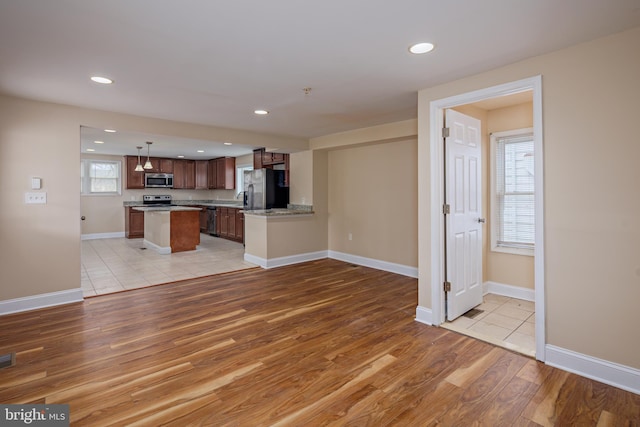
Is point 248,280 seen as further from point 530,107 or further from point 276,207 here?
point 530,107

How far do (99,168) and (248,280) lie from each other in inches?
262

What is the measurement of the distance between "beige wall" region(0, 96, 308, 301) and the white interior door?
13.1 ft

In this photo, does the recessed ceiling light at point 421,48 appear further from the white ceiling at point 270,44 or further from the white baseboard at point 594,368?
the white baseboard at point 594,368

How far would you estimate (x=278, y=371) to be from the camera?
2.27 meters

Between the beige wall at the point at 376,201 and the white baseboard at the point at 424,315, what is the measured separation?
169 cm

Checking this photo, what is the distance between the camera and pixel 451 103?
2.93 metres

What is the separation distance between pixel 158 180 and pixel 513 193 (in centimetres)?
867

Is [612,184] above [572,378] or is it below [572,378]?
above

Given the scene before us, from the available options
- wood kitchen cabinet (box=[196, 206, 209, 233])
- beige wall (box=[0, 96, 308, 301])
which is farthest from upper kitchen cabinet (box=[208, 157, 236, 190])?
beige wall (box=[0, 96, 308, 301])

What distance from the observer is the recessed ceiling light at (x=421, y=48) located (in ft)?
7.23

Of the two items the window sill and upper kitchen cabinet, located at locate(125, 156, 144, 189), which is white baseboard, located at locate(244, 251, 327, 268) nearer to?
the window sill

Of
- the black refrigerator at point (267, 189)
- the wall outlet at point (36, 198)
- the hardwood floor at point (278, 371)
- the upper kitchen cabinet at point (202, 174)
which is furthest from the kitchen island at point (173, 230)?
the hardwood floor at point (278, 371)

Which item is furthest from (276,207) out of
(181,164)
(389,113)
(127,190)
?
(127,190)

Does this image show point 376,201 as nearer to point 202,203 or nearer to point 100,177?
point 202,203
